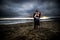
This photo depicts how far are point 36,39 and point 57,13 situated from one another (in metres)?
3.08

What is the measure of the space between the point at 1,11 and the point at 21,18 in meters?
1.19

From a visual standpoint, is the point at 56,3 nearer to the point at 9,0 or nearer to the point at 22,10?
the point at 22,10

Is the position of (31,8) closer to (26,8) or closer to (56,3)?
(26,8)

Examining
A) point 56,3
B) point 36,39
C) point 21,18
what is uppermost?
point 56,3

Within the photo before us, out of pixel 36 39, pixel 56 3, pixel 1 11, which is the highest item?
pixel 56 3

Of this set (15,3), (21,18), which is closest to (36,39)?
(21,18)

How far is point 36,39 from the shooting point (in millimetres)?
3277

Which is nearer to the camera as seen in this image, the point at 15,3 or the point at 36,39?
the point at 36,39

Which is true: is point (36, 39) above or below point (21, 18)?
below

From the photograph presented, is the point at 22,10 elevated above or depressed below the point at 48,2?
below

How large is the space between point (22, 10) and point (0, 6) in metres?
1.25

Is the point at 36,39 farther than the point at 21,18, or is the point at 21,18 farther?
the point at 21,18

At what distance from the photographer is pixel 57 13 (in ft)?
19.1

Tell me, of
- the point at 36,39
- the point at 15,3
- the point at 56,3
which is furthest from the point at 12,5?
the point at 36,39
